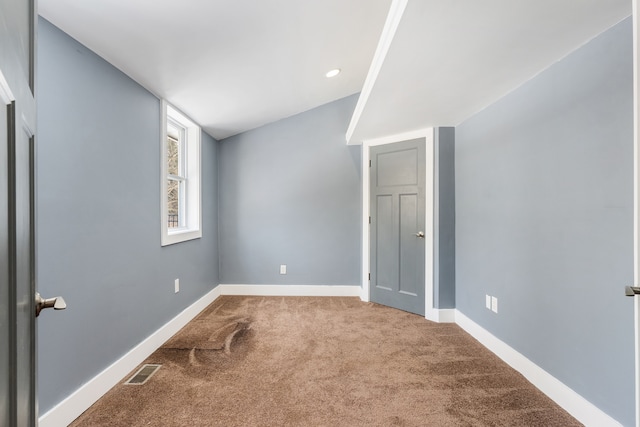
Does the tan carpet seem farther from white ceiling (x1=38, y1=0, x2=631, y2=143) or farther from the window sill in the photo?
white ceiling (x1=38, y1=0, x2=631, y2=143)

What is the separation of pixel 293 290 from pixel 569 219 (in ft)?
9.58

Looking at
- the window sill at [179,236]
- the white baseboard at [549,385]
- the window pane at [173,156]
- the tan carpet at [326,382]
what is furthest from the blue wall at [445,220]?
the window pane at [173,156]

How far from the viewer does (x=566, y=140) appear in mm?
1632

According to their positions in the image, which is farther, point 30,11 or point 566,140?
point 566,140

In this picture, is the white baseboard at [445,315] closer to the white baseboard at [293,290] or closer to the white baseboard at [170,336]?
the white baseboard at [170,336]

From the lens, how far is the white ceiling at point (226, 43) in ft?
4.89

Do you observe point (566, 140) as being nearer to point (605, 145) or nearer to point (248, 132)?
point (605, 145)

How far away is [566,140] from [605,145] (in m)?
0.24

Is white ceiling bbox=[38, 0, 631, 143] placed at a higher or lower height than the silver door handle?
higher

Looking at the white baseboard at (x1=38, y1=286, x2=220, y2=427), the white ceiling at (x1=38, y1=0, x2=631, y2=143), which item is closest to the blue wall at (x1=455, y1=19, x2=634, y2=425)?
the white ceiling at (x1=38, y1=0, x2=631, y2=143)

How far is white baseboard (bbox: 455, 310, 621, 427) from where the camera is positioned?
145 cm

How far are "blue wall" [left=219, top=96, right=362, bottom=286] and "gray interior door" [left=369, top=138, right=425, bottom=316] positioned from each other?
13.9 inches

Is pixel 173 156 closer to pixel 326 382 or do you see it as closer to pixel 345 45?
pixel 345 45

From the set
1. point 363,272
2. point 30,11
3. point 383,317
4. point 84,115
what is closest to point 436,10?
point 30,11
